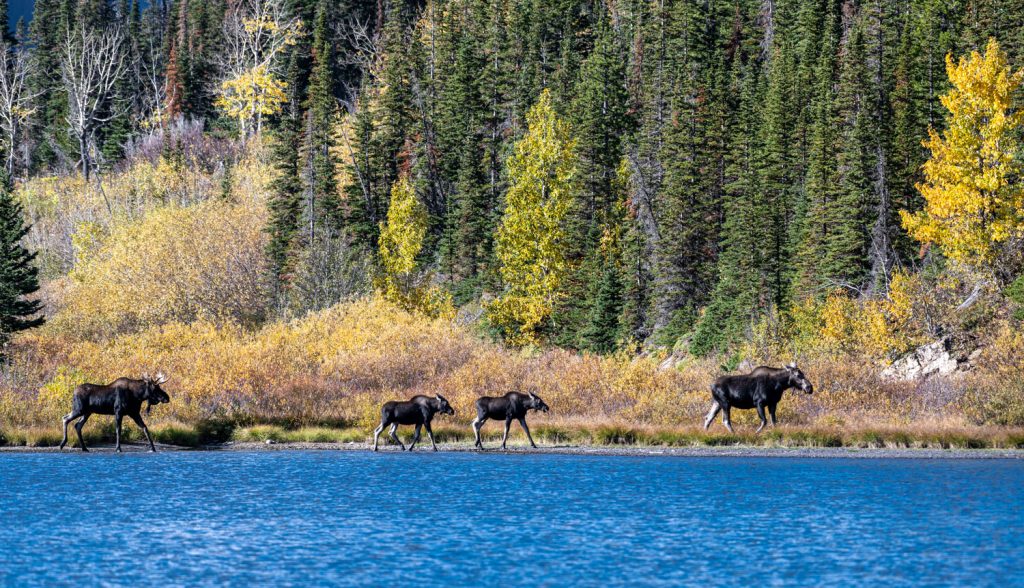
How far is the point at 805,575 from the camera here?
1795cm

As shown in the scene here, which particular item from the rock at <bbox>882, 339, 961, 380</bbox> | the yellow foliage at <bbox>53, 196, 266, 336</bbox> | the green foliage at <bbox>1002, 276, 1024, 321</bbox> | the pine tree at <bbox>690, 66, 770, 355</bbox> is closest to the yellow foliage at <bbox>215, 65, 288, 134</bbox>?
the yellow foliage at <bbox>53, 196, 266, 336</bbox>

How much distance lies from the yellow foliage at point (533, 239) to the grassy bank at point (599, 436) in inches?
938

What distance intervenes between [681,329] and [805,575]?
45108mm

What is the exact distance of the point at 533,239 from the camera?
6375 centimetres

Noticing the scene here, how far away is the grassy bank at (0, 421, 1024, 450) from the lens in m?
33.6

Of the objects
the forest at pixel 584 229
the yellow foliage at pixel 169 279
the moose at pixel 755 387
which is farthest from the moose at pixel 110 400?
the yellow foliage at pixel 169 279

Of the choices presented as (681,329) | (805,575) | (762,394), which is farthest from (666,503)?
(681,329)

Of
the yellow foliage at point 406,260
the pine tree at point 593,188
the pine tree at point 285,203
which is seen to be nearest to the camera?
the pine tree at point 593,188

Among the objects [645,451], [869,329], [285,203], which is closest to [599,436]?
[645,451]

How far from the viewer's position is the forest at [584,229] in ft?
141

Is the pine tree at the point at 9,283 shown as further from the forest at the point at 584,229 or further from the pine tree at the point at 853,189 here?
the pine tree at the point at 853,189

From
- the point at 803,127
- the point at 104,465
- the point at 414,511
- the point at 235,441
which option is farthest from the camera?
the point at 803,127

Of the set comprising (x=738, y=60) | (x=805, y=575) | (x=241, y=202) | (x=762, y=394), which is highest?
(x=738, y=60)

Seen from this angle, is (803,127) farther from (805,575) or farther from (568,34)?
(805,575)
